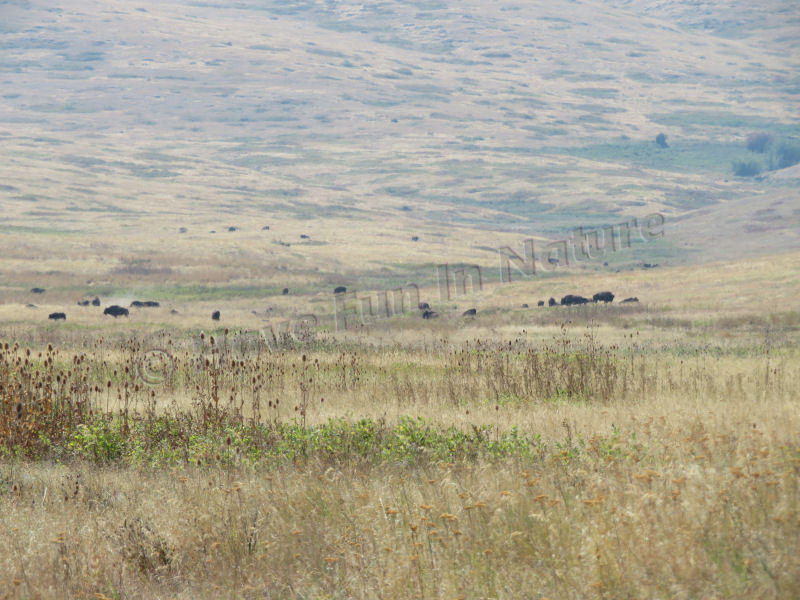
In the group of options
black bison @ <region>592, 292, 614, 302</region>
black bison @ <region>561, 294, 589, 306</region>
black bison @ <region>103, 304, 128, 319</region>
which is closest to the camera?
black bison @ <region>103, 304, 128, 319</region>

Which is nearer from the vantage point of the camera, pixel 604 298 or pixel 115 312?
pixel 115 312

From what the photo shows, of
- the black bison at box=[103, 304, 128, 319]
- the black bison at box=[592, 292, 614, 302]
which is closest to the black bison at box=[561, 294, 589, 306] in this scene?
the black bison at box=[592, 292, 614, 302]

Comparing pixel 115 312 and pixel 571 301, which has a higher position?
pixel 115 312

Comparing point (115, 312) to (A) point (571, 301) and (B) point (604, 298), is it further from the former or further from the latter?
(B) point (604, 298)

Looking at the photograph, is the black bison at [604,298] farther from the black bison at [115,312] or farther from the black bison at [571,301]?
the black bison at [115,312]

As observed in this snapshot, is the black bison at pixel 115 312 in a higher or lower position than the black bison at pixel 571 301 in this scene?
higher

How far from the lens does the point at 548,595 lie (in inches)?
204

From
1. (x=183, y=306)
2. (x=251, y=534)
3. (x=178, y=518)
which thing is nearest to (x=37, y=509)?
(x=178, y=518)

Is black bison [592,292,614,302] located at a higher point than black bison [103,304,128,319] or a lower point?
lower

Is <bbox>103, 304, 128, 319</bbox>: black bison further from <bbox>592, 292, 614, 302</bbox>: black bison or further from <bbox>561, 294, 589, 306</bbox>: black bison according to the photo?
<bbox>592, 292, 614, 302</bbox>: black bison

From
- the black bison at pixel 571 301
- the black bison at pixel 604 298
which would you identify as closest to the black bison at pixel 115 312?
the black bison at pixel 571 301

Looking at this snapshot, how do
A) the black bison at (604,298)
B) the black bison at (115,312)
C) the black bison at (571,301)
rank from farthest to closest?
the black bison at (604,298), the black bison at (571,301), the black bison at (115,312)

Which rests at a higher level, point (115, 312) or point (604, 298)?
point (115, 312)

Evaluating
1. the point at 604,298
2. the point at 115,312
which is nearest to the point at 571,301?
the point at 604,298
